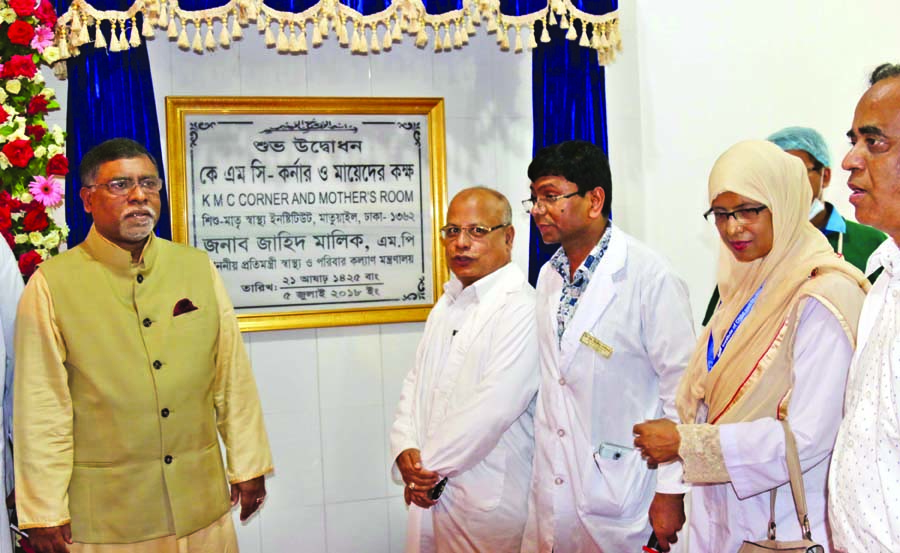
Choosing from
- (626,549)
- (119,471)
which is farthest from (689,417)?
(119,471)

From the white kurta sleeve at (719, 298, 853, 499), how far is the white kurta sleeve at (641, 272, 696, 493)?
516mm

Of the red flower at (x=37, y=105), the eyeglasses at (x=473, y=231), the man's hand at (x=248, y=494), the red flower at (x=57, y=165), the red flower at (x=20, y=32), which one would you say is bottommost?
the man's hand at (x=248, y=494)

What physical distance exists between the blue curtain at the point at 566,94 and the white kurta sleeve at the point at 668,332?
121 cm

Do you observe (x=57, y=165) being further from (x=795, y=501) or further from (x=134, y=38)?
(x=795, y=501)

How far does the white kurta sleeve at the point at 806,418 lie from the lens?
191 centimetres

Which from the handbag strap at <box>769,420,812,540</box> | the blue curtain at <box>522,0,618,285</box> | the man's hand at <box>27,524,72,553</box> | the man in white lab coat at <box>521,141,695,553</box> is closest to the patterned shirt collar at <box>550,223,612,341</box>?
the man in white lab coat at <box>521,141,695,553</box>

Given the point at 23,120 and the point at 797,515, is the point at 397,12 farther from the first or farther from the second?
the point at 797,515

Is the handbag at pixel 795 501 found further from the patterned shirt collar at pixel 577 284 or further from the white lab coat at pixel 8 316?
the white lab coat at pixel 8 316

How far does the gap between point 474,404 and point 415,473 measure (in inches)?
12.7

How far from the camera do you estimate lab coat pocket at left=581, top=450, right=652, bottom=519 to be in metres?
2.55

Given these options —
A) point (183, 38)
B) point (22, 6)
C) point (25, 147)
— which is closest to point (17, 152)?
point (25, 147)

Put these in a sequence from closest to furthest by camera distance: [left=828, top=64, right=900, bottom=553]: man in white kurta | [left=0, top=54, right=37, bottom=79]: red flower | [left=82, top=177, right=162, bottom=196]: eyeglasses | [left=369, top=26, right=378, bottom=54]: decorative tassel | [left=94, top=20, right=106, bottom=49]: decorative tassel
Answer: [left=828, top=64, right=900, bottom=553]: man in white kurta
[left=82, top=177, right=162, bottom=196]: eyeglasses
[left=0, top=54, right=37, bottom=79]: red flower
[left=94, top=20, right=106, bottom=49]: decorative tassel
[left=369, top=26, right=378, bottom=54]: decorative tassel

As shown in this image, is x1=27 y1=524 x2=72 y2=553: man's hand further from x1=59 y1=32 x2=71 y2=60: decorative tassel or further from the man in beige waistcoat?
A: x1=59 y1=32 x2=71 y2=60: decorative tassel

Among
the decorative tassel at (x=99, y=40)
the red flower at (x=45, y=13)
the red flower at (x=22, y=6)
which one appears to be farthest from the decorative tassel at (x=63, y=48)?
the red flower at (x=22, y=6)
